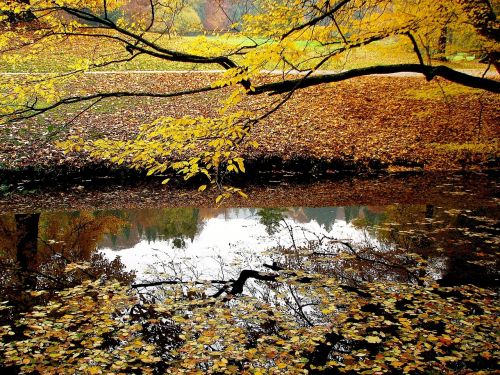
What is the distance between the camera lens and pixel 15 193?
1150 cm

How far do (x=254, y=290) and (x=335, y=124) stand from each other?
10054mm

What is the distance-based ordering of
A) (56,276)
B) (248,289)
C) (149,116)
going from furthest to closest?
(149,116) → (56,276) → (248,289)

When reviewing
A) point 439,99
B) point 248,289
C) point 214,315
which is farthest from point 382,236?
point 439,99

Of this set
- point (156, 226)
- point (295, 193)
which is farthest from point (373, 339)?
point (295, 193)

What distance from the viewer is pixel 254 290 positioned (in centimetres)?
629

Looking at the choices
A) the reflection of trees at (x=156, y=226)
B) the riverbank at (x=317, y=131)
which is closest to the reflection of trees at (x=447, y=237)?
the riverbank at (x=317, y=131)

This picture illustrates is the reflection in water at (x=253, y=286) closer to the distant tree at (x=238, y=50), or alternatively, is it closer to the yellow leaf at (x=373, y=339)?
the yellow leaf at (x=373, y=339)

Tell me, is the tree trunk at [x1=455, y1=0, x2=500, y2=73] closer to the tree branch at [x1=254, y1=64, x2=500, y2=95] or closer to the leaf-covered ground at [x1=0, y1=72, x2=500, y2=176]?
the tree branch at [x1=254, y1=64, x2=500, y2=95]

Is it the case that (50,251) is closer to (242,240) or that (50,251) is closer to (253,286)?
(242,240)

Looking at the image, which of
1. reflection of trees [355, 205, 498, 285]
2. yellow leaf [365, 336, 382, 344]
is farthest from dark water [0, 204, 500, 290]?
yellow leaf [365, 336, 382, 344]

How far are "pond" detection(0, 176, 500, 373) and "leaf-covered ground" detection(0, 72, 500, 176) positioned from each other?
11.3 ft

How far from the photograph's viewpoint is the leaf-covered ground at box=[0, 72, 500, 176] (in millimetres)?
13273

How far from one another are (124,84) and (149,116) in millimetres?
3520

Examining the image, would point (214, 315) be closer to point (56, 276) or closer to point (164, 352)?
point (164, 352)
